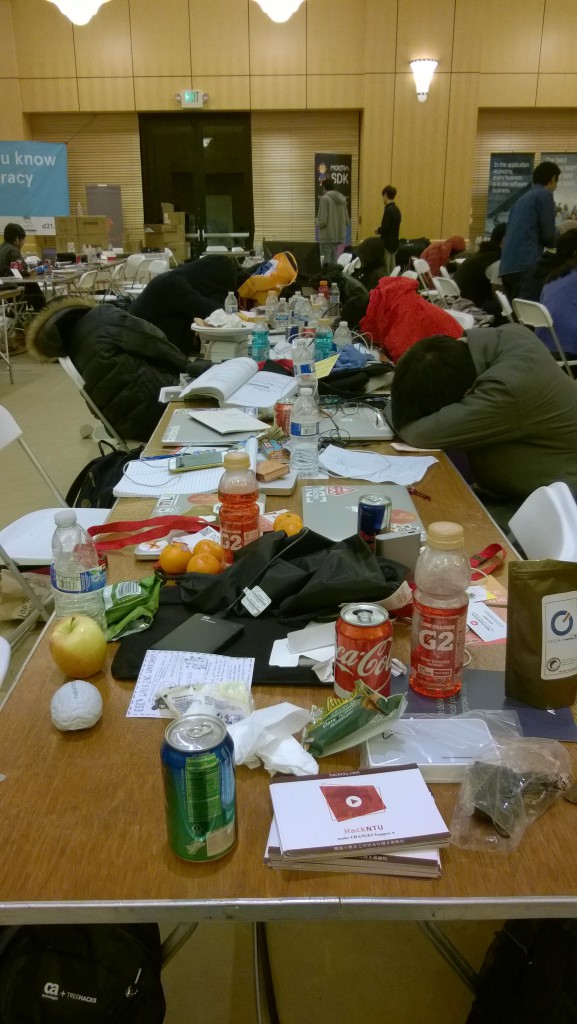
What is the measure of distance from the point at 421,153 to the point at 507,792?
1048 cm

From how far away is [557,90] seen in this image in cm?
995

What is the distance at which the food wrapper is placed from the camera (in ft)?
3.24

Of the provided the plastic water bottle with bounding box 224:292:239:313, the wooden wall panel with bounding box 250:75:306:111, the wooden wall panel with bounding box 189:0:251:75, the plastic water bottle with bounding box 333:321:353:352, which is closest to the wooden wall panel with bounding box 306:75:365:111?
the wooden wall panel with bounding box 250:75:306:111

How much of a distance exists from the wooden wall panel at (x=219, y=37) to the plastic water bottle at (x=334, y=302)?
640cm

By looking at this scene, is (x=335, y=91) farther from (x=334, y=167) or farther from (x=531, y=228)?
(x=531, y=228)

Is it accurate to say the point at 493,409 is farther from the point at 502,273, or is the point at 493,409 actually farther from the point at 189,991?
the point at 502,273

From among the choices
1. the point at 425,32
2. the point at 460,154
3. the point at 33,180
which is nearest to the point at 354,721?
the point at 33,180

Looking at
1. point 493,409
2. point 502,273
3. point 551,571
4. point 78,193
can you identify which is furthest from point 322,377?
point 78,193

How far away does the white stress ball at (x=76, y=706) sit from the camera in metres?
1.06

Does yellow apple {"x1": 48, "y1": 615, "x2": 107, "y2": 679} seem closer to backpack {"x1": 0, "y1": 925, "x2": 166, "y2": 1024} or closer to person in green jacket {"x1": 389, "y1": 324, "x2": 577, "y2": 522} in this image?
backpack {"x1": 0, "y1": 925, "x2": 166, "y2": 1024}

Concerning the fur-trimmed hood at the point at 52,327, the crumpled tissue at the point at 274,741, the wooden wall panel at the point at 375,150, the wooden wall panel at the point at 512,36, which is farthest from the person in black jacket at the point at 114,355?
the wooden wall panel at the point at 512,36

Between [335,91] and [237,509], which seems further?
[335,91]

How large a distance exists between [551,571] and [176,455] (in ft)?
4.64

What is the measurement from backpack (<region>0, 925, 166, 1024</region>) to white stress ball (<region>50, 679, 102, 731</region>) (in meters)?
0.32
